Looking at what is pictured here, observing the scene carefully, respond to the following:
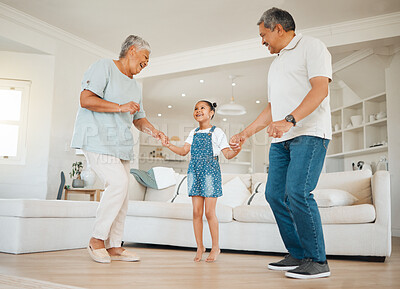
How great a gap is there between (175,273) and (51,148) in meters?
3.71

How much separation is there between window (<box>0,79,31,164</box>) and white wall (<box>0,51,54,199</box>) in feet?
0.25

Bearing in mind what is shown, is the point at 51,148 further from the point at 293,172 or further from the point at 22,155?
the point at 293,172

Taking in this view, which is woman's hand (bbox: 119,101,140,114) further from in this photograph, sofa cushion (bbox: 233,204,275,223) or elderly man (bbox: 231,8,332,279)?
sofa cushion (bbox: 233,204,275,223)

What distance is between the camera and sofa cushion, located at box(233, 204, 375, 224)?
9.02ft

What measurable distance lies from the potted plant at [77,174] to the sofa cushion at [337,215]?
249 centimetres

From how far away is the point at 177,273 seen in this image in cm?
197

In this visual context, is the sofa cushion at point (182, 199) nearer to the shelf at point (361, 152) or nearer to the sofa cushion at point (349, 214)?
the sofa cushion at point (349, 214)

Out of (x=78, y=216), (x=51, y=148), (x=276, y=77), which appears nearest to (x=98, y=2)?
(x=51, y=148)

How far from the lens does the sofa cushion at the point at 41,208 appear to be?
264 centimetres

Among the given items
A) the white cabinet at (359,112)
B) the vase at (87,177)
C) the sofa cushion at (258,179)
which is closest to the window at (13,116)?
the vase at (87,177)

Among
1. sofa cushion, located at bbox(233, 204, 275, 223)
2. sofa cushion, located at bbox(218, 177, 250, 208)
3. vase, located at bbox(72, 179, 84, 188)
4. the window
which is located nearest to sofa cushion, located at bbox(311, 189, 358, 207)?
sofa cushion, located at bbox(233, 204, 275, 223)

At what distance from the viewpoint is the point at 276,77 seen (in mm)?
2049

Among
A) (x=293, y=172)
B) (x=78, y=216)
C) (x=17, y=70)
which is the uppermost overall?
(x=17, y=70)

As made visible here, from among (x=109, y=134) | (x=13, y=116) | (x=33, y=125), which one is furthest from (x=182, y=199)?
(x=13, y=116)
